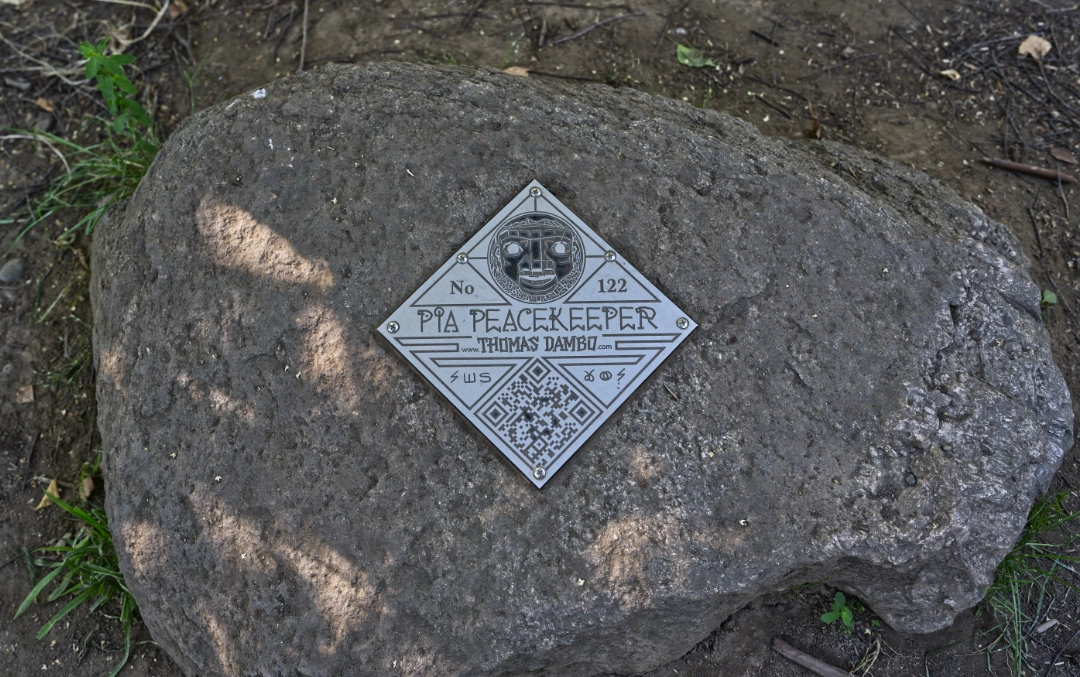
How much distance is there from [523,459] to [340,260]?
0.87 m

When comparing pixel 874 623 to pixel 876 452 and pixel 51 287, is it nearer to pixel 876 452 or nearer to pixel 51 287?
pixel 876 452

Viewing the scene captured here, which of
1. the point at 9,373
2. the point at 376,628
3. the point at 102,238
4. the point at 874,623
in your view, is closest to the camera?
the point at 376,628

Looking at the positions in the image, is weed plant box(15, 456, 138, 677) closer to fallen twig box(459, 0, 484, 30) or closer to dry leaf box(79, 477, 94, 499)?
dry leaf box(79, 477, 94, 499)

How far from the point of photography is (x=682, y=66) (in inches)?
152

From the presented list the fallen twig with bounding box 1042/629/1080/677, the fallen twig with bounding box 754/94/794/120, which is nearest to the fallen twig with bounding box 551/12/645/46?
the fallen twig with bounding box 754/94/794/120

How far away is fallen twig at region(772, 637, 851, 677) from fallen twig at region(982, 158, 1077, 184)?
2360 mm

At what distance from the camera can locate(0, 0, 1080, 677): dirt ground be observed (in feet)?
11.2

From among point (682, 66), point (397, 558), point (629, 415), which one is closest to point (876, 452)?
point (629, 415)

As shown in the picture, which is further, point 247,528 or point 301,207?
point 301,207

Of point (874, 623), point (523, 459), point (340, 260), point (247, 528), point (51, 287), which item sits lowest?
point (874, 623)

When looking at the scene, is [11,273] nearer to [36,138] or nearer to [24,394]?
[24,394]

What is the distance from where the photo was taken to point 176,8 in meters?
4.07

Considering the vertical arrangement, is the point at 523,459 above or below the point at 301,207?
below

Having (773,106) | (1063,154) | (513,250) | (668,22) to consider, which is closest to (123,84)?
(513,250)
